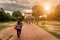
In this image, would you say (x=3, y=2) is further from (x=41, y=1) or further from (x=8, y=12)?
(x=41, y=1)

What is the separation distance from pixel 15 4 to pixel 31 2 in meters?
1.68

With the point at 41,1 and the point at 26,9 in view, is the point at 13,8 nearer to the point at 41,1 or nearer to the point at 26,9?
the point at 26,9

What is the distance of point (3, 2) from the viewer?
56.5 feet

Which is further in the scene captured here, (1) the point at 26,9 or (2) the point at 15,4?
(1) the point at 26,9

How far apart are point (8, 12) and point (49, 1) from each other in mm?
3817

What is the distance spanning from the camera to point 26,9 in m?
18.8

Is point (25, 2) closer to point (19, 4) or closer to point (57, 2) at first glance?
point (19, 4)

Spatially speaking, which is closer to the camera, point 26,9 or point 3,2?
point 3,2

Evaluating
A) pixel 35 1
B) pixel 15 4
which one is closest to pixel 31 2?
pixel 35 1

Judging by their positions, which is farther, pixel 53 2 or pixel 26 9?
pixel 26 9

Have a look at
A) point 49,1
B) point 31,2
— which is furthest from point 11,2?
point 49,1

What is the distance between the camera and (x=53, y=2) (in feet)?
57.3

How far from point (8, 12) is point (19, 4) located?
1353 mm

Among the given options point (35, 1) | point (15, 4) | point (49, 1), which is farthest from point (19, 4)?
point (49, 1)
